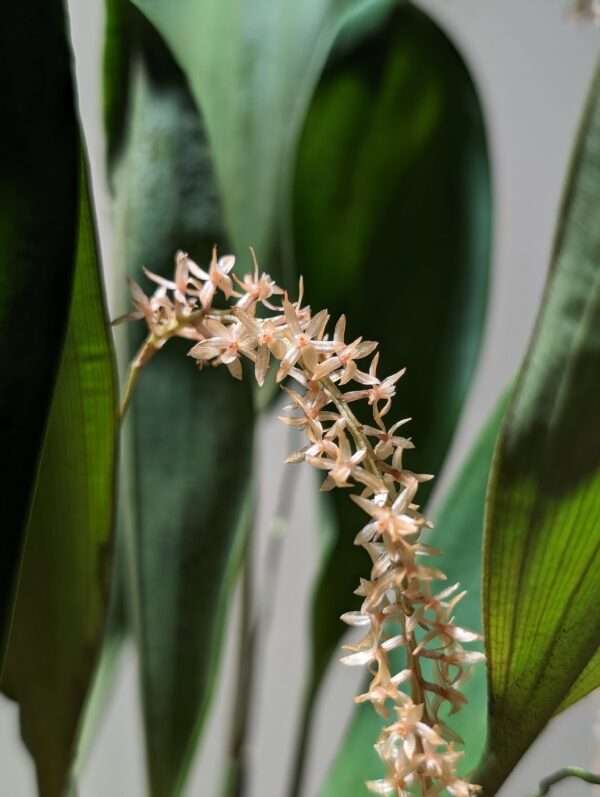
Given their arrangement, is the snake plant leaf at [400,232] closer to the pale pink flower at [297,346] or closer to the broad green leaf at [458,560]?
the broad green leaf at [458,560]

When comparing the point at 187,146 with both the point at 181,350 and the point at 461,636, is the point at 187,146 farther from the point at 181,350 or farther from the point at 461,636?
the point at 461,636

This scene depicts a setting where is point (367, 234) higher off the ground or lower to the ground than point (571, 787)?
higher

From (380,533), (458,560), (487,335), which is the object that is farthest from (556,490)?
(487,335)

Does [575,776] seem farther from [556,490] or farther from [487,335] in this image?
[487,335]

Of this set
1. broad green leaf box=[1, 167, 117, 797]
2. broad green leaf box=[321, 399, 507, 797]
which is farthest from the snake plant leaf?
broad green leaf box=[1, 167, 117, 797]

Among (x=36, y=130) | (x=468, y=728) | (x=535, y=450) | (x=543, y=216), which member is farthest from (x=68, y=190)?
(x=543, y=216)

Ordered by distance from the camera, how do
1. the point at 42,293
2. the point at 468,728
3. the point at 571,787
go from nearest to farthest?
the point at 42,293, the point at 468,728, the point at 571,787

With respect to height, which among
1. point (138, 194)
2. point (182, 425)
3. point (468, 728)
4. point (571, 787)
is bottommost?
point (571, 787)
